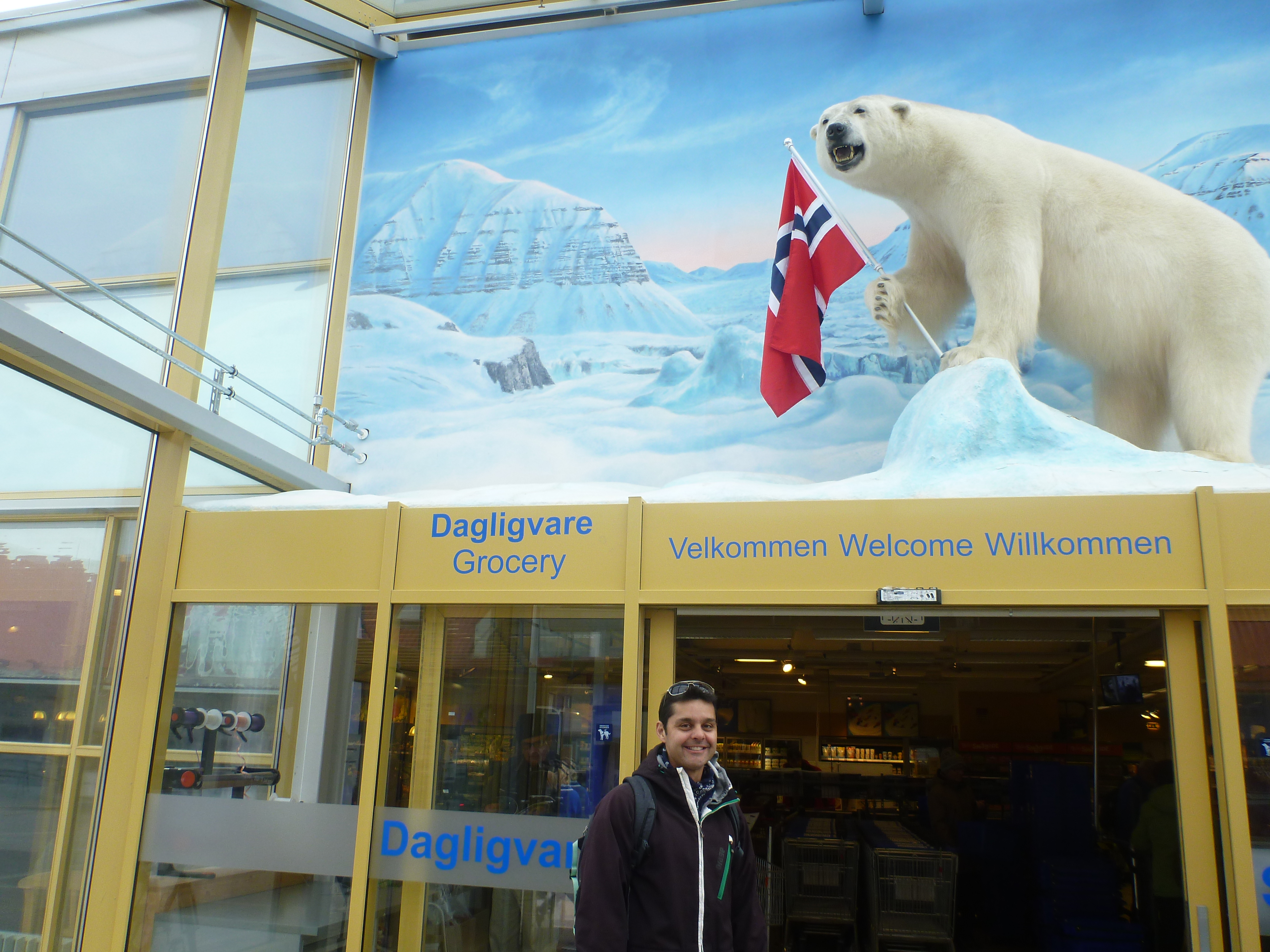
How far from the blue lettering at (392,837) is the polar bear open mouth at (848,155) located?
19.3 feet

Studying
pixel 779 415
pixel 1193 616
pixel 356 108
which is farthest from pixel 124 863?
pixel 356 108

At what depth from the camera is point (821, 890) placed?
A: 338 inches

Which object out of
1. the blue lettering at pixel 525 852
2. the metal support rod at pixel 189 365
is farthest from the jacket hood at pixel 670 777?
the metal support rod at pixel 189 365

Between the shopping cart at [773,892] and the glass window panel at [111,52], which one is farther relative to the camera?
the shopping cart at [773,892]

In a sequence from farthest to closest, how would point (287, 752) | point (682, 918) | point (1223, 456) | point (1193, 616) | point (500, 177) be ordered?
point (500, 177)
point (1223, 456)
point (287, 752)
point (1193, 616)
point (682, 918)

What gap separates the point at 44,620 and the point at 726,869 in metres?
4.85

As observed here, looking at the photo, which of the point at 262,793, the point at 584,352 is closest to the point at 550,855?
the point at 262,793

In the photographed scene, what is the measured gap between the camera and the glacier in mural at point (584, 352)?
811cm

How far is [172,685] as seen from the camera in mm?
6320

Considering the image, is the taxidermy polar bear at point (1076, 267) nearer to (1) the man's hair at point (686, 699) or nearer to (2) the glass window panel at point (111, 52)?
(1) the man's hair at point (686, 699)

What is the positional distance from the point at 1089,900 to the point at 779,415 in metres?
4.90

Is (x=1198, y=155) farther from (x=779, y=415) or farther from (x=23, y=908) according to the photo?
(x=23, y=908)

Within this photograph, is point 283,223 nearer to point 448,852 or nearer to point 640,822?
point 448,852

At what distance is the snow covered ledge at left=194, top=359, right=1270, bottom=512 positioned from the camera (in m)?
5.47
